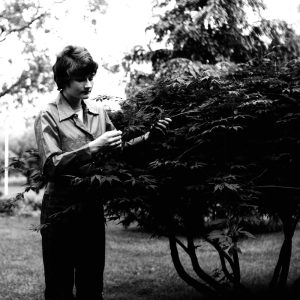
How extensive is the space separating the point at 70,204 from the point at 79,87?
0.60 m

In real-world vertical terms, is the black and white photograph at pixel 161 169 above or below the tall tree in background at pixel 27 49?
below

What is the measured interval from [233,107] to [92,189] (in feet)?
4.06

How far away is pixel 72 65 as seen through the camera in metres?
2.55

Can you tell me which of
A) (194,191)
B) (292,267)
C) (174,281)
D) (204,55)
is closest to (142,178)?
(194,191)

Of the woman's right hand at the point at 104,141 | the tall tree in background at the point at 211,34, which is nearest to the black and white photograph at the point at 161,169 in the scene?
the woman's right hand at the point at 104,141

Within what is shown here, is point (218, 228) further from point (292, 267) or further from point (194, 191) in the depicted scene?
point (292, 267)

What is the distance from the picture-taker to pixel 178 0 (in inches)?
518

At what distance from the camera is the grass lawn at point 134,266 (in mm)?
5785

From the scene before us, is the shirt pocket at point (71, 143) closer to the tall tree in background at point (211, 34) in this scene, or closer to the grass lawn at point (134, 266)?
the grass lawn at point (134, 266)

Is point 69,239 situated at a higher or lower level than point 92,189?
lower

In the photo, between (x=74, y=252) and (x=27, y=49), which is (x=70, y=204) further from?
(x=27, y=49)

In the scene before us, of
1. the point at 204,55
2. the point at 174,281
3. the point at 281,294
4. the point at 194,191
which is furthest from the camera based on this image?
the point at 204,55

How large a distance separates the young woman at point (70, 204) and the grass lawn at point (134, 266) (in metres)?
3.06

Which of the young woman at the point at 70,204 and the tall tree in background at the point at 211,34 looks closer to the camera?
the young woman at the point at 70,204
